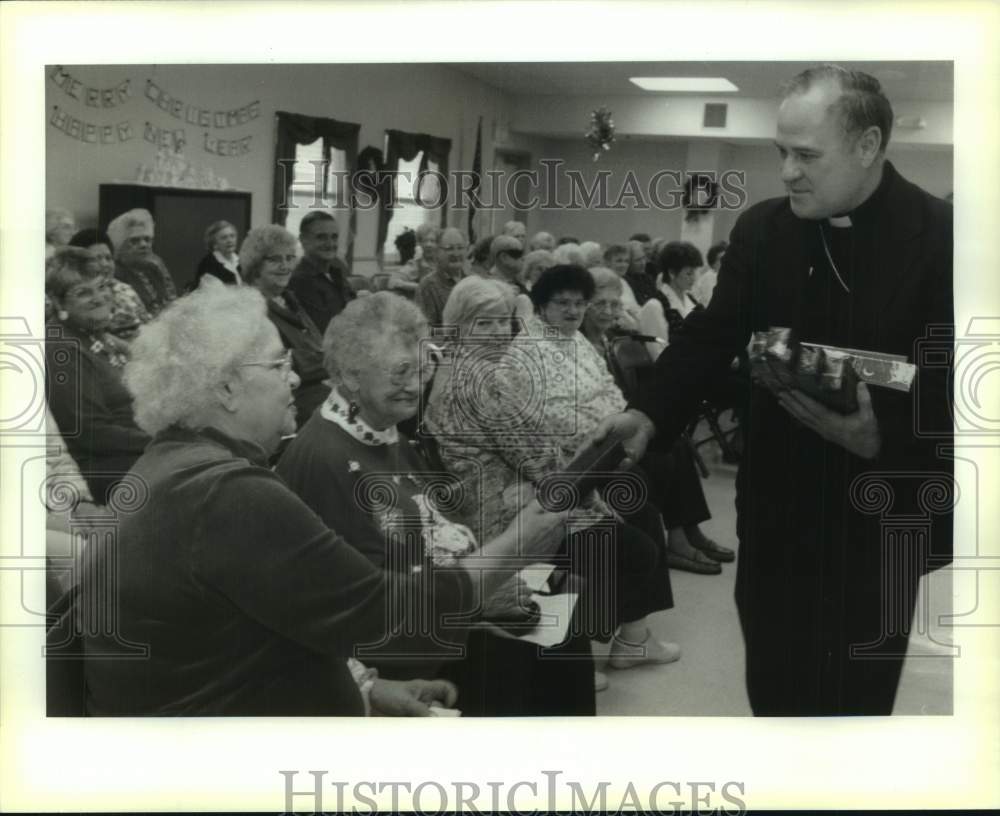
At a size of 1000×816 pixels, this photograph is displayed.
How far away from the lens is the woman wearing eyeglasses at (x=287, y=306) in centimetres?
293

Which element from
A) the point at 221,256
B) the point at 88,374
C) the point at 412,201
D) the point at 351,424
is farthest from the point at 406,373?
the point at 88,374

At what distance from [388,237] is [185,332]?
55cm

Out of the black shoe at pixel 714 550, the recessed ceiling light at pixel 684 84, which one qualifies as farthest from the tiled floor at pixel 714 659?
the recessed ceiling light at pixel 684 84

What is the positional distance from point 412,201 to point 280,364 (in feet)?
1.71

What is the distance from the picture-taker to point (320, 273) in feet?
9.79

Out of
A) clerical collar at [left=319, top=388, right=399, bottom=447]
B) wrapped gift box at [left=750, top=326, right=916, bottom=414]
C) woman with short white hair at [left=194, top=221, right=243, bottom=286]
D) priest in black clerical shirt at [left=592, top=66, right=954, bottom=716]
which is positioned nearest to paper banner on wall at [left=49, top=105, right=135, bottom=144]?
woman with short white hair at [left=194, top=221, right=243, bottom=286]

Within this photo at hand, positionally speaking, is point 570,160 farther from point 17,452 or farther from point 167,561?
point 17,452

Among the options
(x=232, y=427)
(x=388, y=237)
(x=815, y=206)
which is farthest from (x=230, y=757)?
(x=815, y=206)

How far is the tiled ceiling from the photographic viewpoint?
2.99m

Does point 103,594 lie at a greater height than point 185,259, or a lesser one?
lesser

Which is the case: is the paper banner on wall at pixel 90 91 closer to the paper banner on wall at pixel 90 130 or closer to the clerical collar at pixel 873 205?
the paper banner on wall at pixel 90 130

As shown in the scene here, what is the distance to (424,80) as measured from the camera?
302 cm

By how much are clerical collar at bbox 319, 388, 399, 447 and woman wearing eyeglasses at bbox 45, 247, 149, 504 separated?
0.49 m

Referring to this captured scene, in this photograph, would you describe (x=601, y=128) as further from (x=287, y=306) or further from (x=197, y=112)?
(x=197, y=112)
